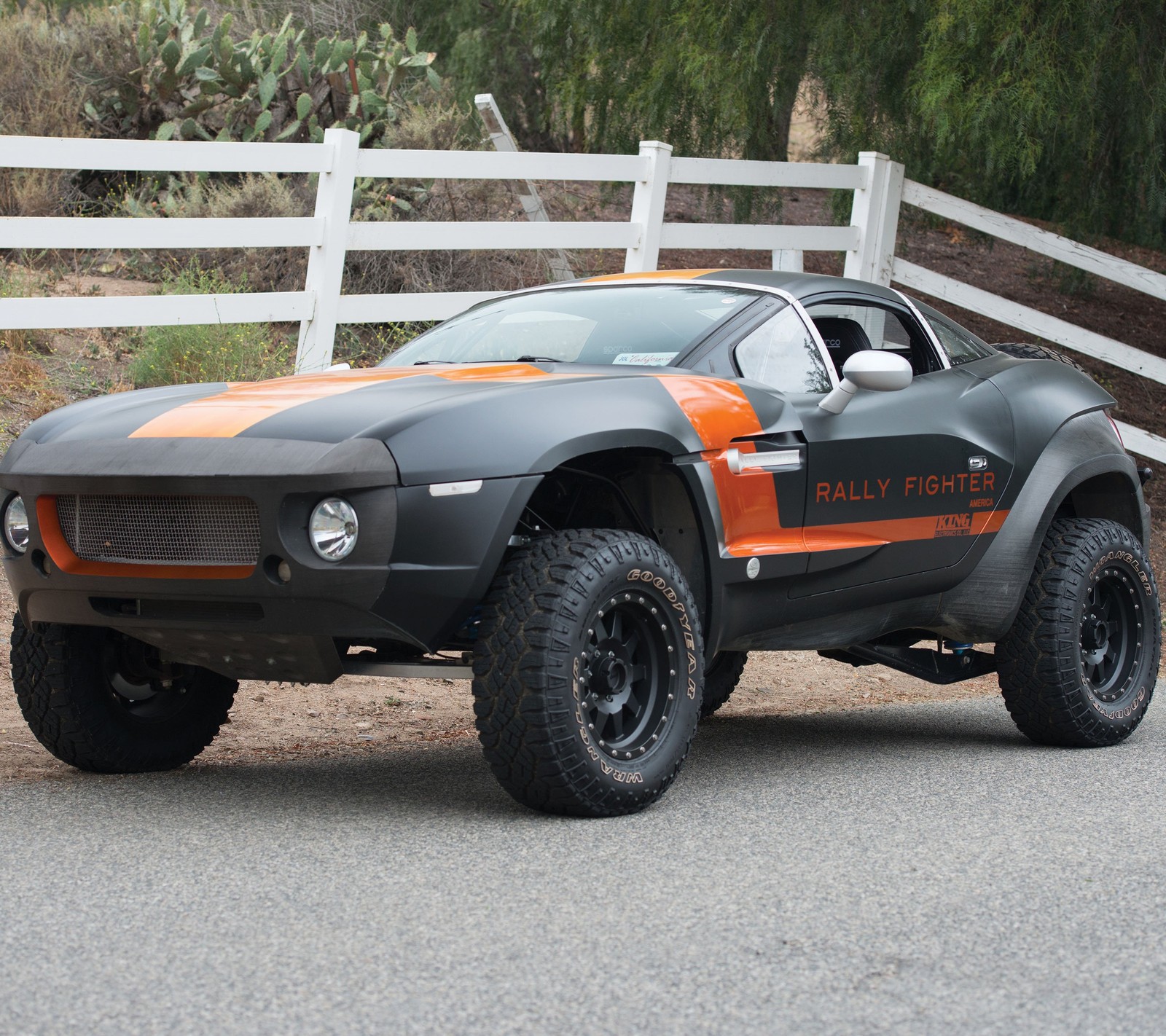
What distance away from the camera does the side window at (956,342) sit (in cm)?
623

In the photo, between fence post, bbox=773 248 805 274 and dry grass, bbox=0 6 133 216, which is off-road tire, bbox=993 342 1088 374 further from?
dry grass, bbox=0 6 133 216

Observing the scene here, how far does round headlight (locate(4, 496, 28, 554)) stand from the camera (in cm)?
471

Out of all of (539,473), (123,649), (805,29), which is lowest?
(123,649)

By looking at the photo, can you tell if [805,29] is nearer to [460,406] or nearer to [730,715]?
[730,715]

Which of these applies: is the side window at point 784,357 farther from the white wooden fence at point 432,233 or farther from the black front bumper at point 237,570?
the white wooden fence at point 432,233

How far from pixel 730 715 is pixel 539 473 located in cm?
311

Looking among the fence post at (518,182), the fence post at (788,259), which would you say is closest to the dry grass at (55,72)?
the fence post at (518,182)

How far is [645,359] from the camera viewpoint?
5.33 metres

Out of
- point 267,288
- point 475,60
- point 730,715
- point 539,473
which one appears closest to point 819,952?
point 539,473

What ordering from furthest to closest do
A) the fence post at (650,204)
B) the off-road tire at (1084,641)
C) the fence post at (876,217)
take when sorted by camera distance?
1. the fence post at (876,217)
2. the fence post at (650,204)
3. the off-road tire at (1084,641)

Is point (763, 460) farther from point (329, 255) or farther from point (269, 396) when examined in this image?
point (329, 255)

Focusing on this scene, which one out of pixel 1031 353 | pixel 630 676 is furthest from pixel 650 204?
pixel 630 676

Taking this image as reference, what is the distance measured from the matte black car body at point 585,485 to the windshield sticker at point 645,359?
69mm

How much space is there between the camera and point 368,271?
1204cm
